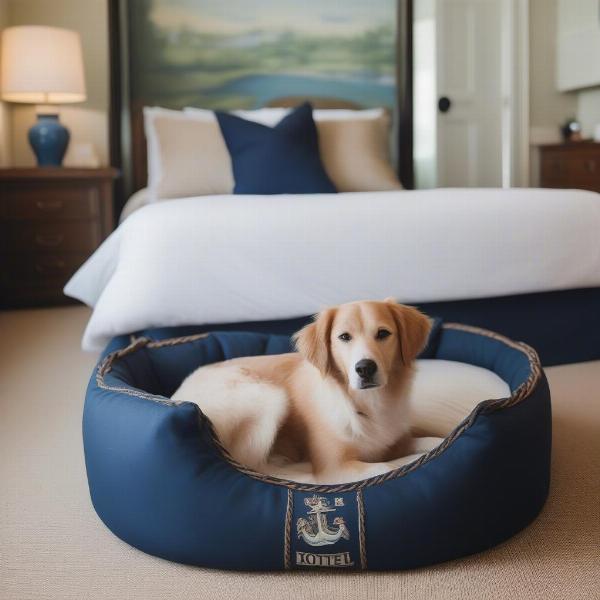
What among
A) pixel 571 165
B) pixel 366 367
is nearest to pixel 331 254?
pixel 366 367

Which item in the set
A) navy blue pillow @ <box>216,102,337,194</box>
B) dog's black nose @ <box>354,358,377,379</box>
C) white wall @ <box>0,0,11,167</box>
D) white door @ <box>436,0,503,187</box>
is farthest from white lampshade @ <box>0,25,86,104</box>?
dog's black nose @ <box>354,358,377,379</box>

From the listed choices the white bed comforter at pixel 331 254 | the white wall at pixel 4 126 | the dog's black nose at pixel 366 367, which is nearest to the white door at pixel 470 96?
the white wall at pixel 4 126

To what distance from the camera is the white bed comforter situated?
256cm

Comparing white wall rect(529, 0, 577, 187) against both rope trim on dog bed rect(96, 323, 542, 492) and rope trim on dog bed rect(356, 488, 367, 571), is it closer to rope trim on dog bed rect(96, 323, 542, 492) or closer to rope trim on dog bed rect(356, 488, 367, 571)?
rope trim on dog bed rect(96, 323, 542, 492)

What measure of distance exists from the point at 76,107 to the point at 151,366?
342cm

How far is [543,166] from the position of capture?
18.9 ft

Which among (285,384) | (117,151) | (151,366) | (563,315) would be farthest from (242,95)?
(285,384)

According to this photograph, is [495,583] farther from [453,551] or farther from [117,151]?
[117,151]

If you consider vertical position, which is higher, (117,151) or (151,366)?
(117,151)

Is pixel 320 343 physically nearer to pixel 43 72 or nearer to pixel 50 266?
pixel 50 266

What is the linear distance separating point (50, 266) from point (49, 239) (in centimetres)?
16

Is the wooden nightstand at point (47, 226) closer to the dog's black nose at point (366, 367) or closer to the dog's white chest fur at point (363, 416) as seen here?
the dog's white chest fur at point (363, 416)

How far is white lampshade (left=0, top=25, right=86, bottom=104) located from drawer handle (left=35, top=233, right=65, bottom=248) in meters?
0.82

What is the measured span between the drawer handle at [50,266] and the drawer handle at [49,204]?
0.97 feet
